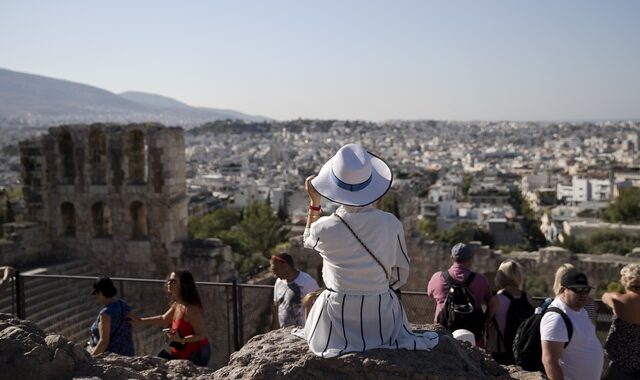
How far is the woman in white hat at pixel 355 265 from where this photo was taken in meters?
4.15

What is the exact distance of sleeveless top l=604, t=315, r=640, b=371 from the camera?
4930 mm

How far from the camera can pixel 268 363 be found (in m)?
4.02

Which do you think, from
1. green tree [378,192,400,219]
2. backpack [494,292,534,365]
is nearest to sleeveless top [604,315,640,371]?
backpack [494,292,534,365]

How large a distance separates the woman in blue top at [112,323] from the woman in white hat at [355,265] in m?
2.45

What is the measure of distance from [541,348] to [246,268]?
15.8m

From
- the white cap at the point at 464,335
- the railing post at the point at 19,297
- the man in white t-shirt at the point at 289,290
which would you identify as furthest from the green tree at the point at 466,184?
the white cap at the point at 464,335

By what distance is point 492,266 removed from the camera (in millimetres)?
16375

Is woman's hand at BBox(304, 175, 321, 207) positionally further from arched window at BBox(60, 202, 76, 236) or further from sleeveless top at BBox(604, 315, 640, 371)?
arched window at BBox(60, 202, 76, 236)

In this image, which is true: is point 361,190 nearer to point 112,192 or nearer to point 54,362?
point 54,362

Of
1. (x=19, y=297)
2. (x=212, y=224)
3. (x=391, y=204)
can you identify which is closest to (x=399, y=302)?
(x=19, y=297)

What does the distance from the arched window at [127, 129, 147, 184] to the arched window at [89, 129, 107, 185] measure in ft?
2.35

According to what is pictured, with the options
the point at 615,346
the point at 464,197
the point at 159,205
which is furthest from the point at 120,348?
the point at 464,197

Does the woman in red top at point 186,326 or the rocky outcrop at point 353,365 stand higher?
the rocky outcrop at point 353,365

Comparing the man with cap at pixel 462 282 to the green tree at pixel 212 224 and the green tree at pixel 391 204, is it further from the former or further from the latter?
the green tree at pixel 212 224
